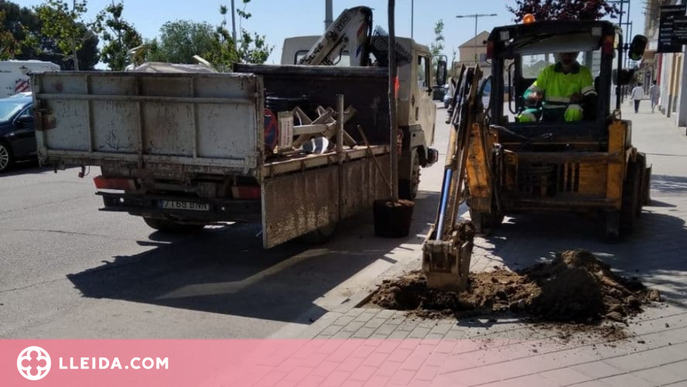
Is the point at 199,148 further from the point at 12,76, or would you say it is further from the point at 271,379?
the point at 12,76

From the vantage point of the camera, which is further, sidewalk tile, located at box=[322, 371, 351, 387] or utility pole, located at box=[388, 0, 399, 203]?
utility pole, located at box=[388, 0, 399, 203]

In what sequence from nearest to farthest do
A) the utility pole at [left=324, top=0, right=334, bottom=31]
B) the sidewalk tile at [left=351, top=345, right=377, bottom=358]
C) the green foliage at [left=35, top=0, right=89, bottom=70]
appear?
1. the sidewalk tile at [left=351, top=345, right=377, bottom=358]
2. the utility pole at [left=324, top=0, right=334, bottom=31]
3. the green foliage at [left=35, top=0, right=89, bottom=70]

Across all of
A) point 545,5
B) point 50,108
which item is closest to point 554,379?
point 50,108

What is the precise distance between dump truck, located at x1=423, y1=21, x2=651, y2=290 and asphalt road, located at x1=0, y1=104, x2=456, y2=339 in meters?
1.29

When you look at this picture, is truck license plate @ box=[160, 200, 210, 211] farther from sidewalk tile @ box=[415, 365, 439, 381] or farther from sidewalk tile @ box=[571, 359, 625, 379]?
sidewalk tile @ box=[571, 359, 625, 379]

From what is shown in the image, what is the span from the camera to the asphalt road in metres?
5.52

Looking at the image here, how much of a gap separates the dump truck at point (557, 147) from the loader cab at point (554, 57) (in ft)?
0.04

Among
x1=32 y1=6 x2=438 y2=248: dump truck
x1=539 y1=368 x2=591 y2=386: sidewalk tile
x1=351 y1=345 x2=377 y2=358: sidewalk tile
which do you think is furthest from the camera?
x1=32 y1=6 x2=438 y2=248: dump truck

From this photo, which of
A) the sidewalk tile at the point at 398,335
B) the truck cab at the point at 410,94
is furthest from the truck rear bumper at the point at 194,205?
the truck cab at the point at 410,94

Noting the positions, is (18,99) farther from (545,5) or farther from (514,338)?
(514,338)

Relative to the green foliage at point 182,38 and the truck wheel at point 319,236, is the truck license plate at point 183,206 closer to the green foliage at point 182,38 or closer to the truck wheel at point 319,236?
the truck wheel at point 319,236

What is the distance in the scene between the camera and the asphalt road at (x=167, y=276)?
18.1ft

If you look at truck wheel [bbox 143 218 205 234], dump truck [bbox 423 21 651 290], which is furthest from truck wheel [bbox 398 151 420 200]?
truck wheel [bbox 143 218 205 234]

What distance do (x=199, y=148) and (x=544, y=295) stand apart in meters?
3.53
